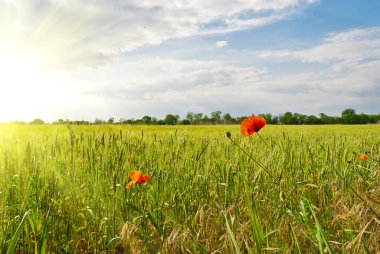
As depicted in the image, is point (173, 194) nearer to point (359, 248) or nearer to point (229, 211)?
point (229, 211)

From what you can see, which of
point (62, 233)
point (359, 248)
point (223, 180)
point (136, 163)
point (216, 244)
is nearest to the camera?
point (359, 248)

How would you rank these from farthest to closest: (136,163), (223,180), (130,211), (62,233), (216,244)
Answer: (136,163) < (223,180) < (130,211) < (62,233) < (216,244)

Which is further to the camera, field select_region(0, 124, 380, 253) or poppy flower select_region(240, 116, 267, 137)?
poppy flower select_region(240, 116, 267, 137)

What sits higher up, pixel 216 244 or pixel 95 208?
pixel 95 208

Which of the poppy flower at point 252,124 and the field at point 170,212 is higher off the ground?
the poppy flower at point 252,124

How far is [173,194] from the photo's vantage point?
2279 millimetres

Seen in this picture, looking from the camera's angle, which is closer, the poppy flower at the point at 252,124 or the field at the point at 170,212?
the field at the point at 170,212

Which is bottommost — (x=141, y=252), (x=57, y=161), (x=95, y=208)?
(x=141, y=252)

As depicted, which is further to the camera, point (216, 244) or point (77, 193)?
point (77, 193)

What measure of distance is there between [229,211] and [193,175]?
62 centimetres

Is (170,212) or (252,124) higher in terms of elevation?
(252,124)

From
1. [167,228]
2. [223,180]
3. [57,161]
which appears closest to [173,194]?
[167,228]

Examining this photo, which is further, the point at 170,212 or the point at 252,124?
the point at 170,212

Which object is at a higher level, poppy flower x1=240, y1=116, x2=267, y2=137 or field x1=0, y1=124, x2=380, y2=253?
poppy flower x1=240, y1=116, x2=267, y2=137
